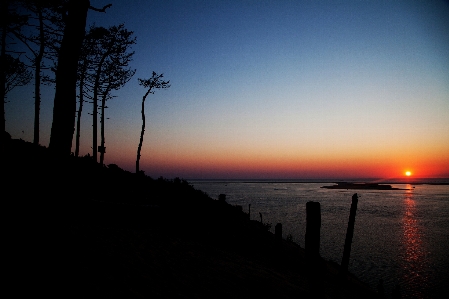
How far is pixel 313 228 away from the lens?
239 inches

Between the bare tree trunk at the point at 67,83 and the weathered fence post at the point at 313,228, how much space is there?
7.84 m

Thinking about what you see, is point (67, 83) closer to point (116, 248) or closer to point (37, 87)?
point (116, 248)

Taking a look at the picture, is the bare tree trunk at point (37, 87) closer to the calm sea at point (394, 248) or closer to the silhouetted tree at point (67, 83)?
the silhouetted tree at point (67, 83)

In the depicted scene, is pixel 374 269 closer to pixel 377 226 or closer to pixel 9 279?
pixel 377 226

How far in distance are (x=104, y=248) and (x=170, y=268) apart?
1.55m

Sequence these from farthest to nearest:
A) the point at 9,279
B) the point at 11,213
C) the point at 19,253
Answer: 1. the point at 11,213
2. the point at 19,253
3. the point at 9,279

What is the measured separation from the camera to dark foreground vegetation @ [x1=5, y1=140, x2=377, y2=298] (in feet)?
14.6

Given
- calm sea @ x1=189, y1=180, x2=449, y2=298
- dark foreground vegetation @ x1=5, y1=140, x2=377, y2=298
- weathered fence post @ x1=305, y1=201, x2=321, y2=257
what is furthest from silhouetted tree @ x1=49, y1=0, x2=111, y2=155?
calm sea @ x1=189, y1=180, x2=449, y2=298

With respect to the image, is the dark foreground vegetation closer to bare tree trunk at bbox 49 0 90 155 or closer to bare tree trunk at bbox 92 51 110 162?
bare tree trunk at bbox 49 0 90 155

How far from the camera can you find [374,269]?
1681 cm

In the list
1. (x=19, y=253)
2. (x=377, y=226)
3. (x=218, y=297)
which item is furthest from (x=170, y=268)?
(x=377, y=226)

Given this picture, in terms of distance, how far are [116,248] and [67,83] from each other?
234 inches

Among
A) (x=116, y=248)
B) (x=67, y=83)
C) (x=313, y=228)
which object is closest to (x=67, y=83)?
(x=67, y=83)

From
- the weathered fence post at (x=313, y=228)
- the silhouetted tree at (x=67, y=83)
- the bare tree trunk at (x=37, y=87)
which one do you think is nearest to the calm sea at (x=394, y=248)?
the weathered fence post at (x=313, y=228)
